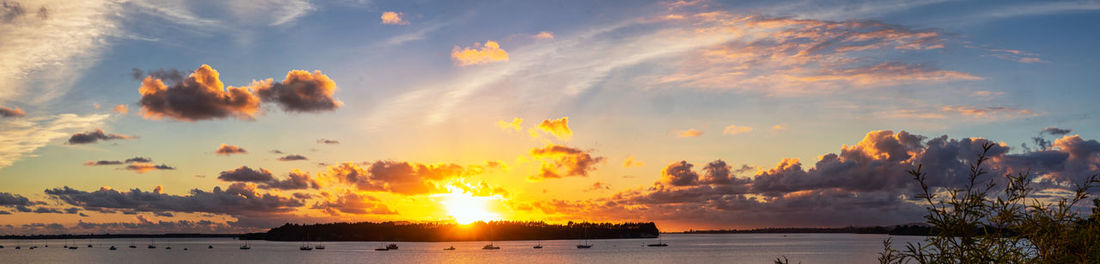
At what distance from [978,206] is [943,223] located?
0.60 metres

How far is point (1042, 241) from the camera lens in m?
12.9

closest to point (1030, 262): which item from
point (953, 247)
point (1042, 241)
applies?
point (1042, 241)

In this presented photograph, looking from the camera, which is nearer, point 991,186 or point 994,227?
point 991,186

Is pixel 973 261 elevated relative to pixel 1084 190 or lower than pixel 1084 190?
lower

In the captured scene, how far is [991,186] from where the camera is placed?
481 inches

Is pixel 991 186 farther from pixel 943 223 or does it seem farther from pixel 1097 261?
pixel 1097 261

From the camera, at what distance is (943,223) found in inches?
504

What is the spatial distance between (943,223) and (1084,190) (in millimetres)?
2327

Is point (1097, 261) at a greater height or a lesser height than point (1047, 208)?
lesser

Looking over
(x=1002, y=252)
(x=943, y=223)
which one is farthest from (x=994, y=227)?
(x=943, y=223)

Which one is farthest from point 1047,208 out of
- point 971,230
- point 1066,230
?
point 971,230

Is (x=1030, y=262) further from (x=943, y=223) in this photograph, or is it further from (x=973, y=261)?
(x=943, y=223)

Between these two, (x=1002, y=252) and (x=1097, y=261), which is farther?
(x=1002, y=252)

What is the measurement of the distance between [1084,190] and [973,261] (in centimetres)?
205
